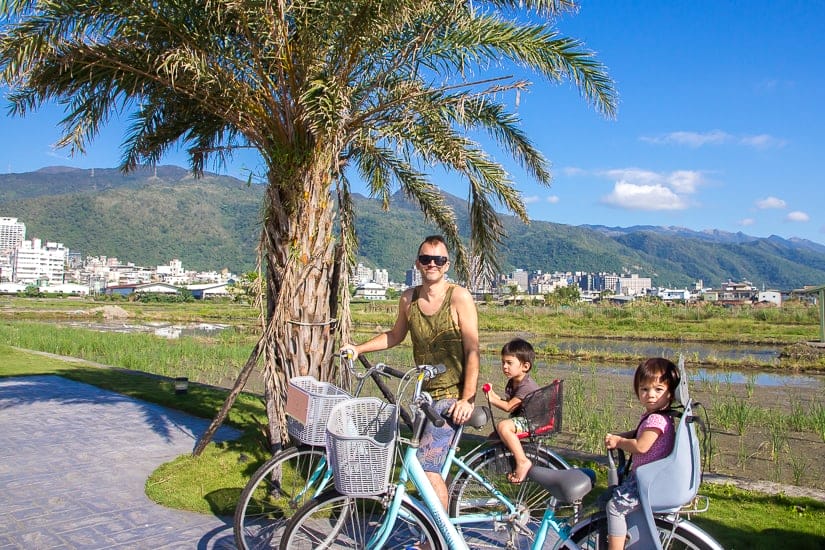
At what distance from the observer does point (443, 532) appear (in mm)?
3195

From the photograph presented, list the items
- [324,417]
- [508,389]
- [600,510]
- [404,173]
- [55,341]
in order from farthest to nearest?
[55,341] < [404,173] < [508,389] < [324,417] < [600,510]

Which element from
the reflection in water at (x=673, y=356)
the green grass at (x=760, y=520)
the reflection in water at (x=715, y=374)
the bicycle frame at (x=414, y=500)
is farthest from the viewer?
the reflection in water at (x=673, y=356)

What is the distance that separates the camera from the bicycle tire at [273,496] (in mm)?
3658

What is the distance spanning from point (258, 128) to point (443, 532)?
4.01 metres

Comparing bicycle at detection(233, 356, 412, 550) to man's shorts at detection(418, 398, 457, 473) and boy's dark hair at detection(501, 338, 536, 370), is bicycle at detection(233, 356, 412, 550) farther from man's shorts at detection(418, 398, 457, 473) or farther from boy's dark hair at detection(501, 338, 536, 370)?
boy's dark hair at detection(501, 338, 536, 370)

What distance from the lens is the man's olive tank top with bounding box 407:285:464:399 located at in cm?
380

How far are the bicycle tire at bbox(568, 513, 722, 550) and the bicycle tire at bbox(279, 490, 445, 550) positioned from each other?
64 centimetres

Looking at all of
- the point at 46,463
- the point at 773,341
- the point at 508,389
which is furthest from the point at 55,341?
the point at 773,341

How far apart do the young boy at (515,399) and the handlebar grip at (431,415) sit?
0.60 meters

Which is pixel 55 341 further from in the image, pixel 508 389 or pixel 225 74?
pixel 508 389

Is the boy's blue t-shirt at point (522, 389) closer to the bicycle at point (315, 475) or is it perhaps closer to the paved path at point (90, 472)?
the bicycle at point (315, 475)

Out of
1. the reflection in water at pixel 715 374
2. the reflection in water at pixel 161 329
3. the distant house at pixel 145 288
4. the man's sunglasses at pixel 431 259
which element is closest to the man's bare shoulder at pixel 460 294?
the man's sunglasses at pixel 431 259

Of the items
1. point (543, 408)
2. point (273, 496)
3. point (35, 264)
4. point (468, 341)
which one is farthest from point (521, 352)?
point (35, 264)

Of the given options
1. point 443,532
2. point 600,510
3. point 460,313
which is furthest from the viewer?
point 460,313
